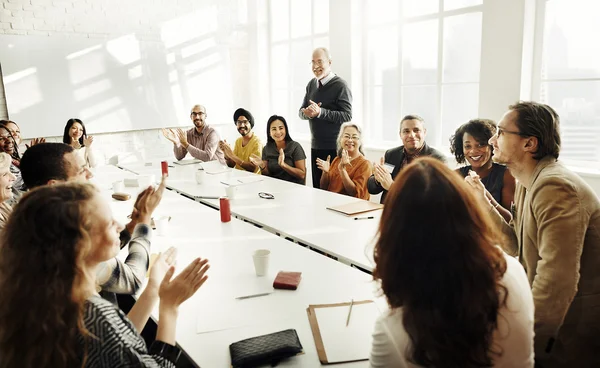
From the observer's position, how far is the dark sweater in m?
4.35

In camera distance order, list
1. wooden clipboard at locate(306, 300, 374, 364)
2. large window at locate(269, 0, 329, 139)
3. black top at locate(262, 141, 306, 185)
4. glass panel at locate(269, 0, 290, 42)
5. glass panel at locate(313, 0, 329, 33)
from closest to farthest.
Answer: wooden clipboard at locate(306, 300, 374, 364) → black top at locate(262, 141, 306, 185) → glass panel at locate(313, 0, 329, 33) → large window at locate(269, 0, 329, 139) → glass panel at locate(269, 0, 290, 42)

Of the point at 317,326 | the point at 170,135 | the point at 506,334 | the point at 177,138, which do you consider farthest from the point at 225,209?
the point at 170,135

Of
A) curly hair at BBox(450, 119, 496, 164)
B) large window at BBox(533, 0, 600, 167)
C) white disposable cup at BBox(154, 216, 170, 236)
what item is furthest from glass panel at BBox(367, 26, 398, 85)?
white disposable cup at BBox(154, 216, 170, 236)

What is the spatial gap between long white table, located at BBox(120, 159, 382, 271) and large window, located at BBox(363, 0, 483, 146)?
6.99 feet

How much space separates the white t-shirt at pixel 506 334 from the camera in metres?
0.91

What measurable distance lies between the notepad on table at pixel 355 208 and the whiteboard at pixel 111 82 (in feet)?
14.0

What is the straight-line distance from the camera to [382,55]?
5.25 metres

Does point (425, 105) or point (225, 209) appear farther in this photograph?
point (425, 105)

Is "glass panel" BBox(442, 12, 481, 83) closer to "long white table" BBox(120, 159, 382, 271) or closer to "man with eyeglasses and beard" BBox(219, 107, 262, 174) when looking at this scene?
"man with eyeglasses and beard" BBox(219, 107, 262, 174)

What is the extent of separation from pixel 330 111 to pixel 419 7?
64.1 inches

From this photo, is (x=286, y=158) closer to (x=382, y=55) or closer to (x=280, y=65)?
(x=382, y=55)

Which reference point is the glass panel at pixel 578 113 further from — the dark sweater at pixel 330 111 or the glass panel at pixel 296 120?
the glass panel at pixel 296 120

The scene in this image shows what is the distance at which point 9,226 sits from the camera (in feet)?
3.27

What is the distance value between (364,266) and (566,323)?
0.75m
